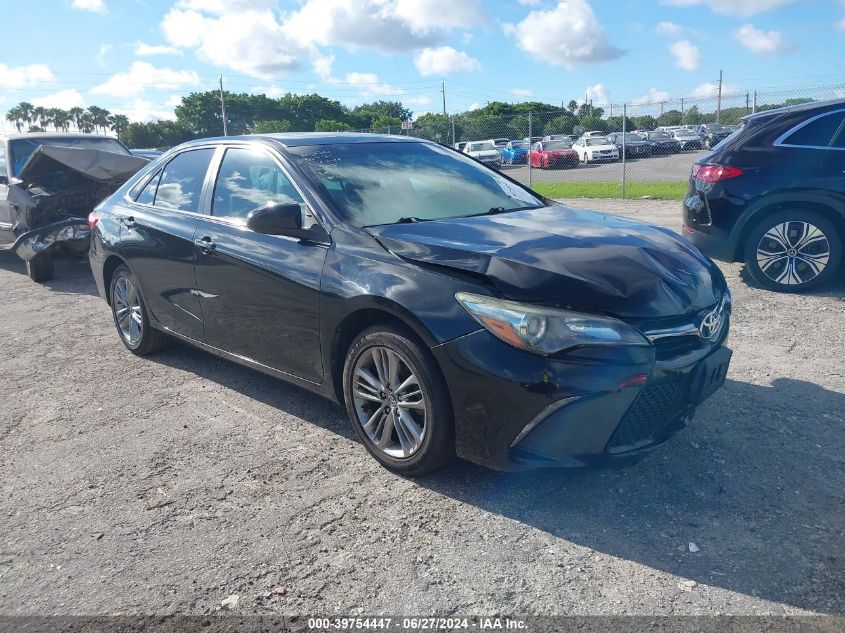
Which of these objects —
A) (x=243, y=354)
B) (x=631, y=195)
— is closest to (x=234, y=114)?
(x=631, y=195)

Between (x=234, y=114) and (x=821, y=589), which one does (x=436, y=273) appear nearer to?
(x=821, y=589)

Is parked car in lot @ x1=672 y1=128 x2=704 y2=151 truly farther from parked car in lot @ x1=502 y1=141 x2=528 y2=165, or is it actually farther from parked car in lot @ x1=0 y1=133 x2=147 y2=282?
parked car in lot @ x1=0 y1=133 x2=147 y2=282

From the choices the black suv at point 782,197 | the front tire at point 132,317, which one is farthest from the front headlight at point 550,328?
the black suv at point 782,197

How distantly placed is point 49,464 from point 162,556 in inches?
52.0

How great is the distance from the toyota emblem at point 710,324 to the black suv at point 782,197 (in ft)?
12.3

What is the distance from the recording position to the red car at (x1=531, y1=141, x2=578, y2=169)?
31703mm

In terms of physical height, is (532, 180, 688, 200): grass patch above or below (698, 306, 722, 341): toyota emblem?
below

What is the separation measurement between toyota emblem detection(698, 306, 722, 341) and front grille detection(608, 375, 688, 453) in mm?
290

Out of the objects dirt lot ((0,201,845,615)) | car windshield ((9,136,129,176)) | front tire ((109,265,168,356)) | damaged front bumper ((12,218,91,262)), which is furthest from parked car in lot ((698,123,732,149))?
front tire ((109,265,168,356))

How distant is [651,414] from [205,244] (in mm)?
2824

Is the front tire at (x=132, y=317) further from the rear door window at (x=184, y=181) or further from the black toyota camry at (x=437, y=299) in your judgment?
the rear door window at (x=184, y=181)

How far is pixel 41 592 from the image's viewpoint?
2732 mm

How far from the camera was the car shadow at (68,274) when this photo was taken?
8.69 metres

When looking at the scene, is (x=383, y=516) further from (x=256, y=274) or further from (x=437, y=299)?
(x=256, y=274)
